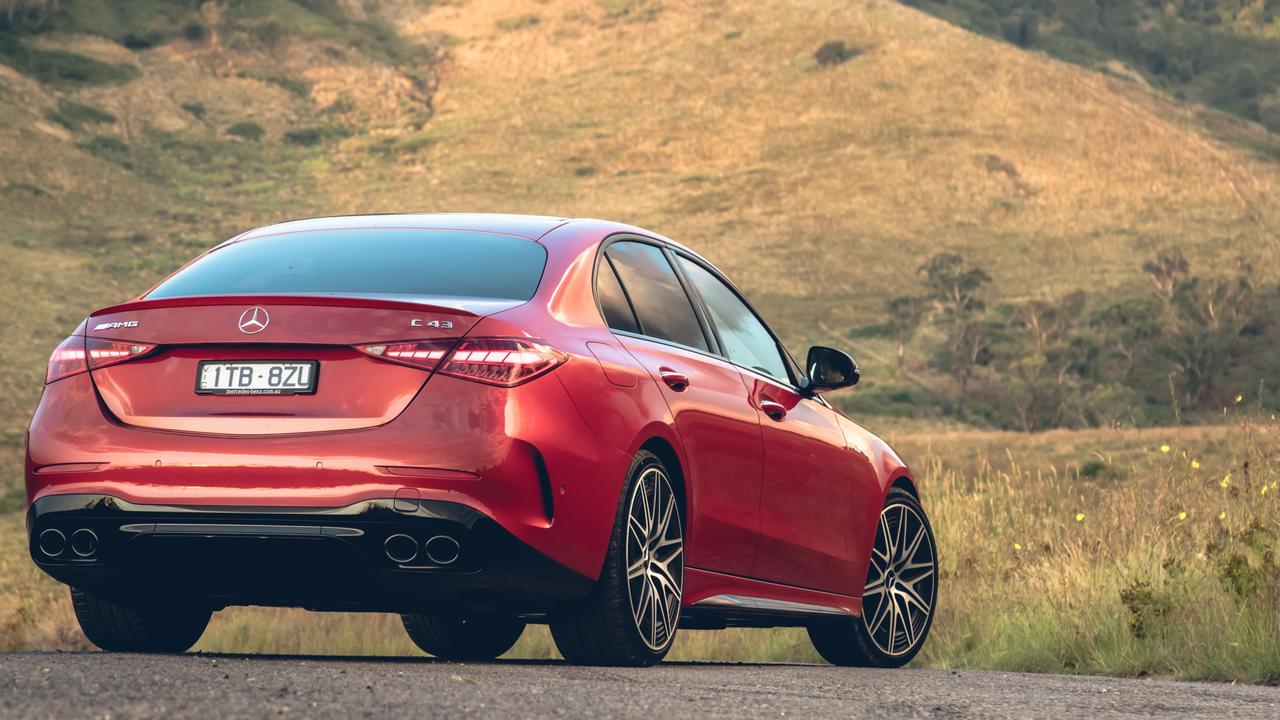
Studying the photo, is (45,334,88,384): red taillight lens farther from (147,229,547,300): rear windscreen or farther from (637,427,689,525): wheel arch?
(637,427,689,525): wheel arch

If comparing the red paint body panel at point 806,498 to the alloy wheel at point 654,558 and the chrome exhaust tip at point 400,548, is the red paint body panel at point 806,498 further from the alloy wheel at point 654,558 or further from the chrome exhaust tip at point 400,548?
the chrome exhaust tip at point 400,548

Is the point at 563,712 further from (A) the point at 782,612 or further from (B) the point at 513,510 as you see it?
(A) the point at 782,612

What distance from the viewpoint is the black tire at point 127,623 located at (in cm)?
620

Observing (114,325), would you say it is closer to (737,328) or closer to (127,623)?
(127,623)

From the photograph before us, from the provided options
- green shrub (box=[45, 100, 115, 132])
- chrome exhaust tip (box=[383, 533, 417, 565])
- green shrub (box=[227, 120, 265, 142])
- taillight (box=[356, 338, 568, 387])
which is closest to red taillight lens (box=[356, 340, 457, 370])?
taillight (box=[356, 338, 568, 387])

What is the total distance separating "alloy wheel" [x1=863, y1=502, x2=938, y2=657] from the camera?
7.93 m

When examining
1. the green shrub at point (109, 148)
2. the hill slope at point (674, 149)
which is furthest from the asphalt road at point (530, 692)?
the green shrub at point (109, 148)

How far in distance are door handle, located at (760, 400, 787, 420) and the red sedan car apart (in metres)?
0.39

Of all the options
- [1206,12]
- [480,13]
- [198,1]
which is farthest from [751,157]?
[1206,12]

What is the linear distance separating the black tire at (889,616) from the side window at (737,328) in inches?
39.9

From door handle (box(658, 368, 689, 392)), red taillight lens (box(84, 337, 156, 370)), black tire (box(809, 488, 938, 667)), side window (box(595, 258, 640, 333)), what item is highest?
red taillight lens (box(84, 337, 156, 370))

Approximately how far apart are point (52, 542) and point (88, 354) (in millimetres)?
612

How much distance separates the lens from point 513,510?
17.5ft

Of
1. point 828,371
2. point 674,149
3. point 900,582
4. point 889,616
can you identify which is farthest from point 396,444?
point 674,149
